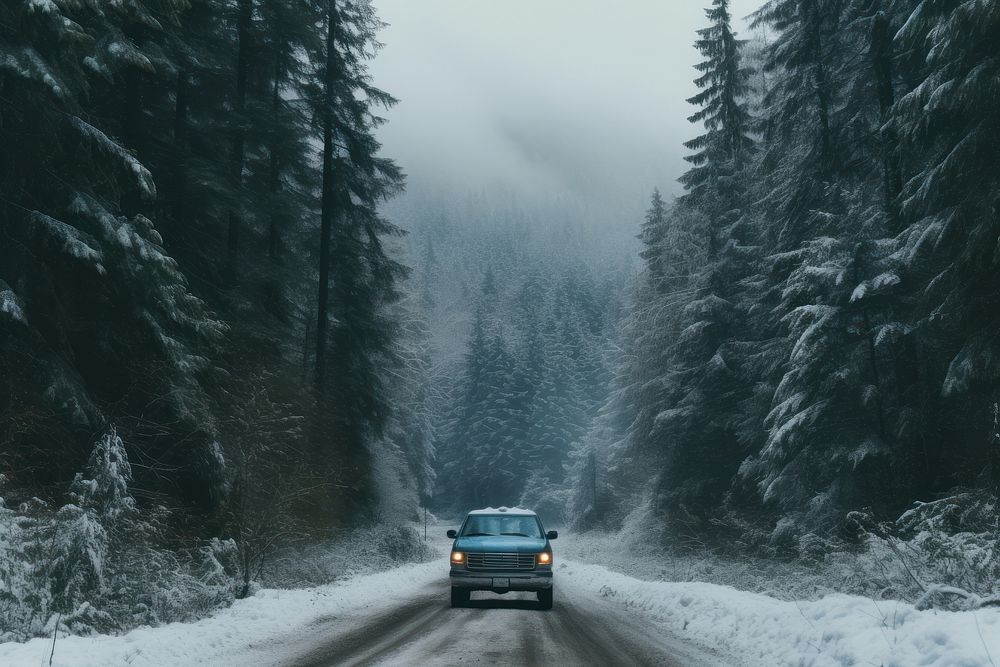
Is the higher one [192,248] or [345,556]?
[192,248]

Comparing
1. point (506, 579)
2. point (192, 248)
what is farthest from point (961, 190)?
point (192, 248)

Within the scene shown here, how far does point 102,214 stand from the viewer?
1163cm

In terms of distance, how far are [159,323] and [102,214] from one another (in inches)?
84.0

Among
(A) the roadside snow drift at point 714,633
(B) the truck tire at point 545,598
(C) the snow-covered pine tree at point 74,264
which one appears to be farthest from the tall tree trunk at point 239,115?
(B) the truck tire at point 545,598

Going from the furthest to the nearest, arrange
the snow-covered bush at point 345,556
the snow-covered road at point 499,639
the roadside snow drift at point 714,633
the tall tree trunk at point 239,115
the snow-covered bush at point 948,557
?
1. the tall tree trunk at point 239,115
2. the snow-covered bush at point 345,556
3. the snow-covered road at point 499,639
4. the snow-covered bush at point 948,557
5. the roadside snow drift at point 714,633

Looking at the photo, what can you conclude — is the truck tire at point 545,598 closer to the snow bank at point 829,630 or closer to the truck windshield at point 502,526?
the truck windshield at point 502,526

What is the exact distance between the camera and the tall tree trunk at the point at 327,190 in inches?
960

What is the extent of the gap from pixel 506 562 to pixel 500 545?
339 millimetres

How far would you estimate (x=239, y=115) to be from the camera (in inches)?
766

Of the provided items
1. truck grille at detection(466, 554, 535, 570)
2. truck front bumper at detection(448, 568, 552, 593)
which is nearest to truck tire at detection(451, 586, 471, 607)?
truck front bumper at detection(448, 568, 552, 593)

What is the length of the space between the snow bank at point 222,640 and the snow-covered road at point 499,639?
0.43 metres

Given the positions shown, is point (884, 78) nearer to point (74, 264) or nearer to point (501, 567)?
point (501, 567)

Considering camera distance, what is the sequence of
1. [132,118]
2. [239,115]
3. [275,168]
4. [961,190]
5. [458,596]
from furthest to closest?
1. [275,168]
2. [239,115]
3. [132,118]
4. [458,596]
5. [961,190]

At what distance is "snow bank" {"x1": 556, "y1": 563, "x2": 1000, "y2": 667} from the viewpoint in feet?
19.0
